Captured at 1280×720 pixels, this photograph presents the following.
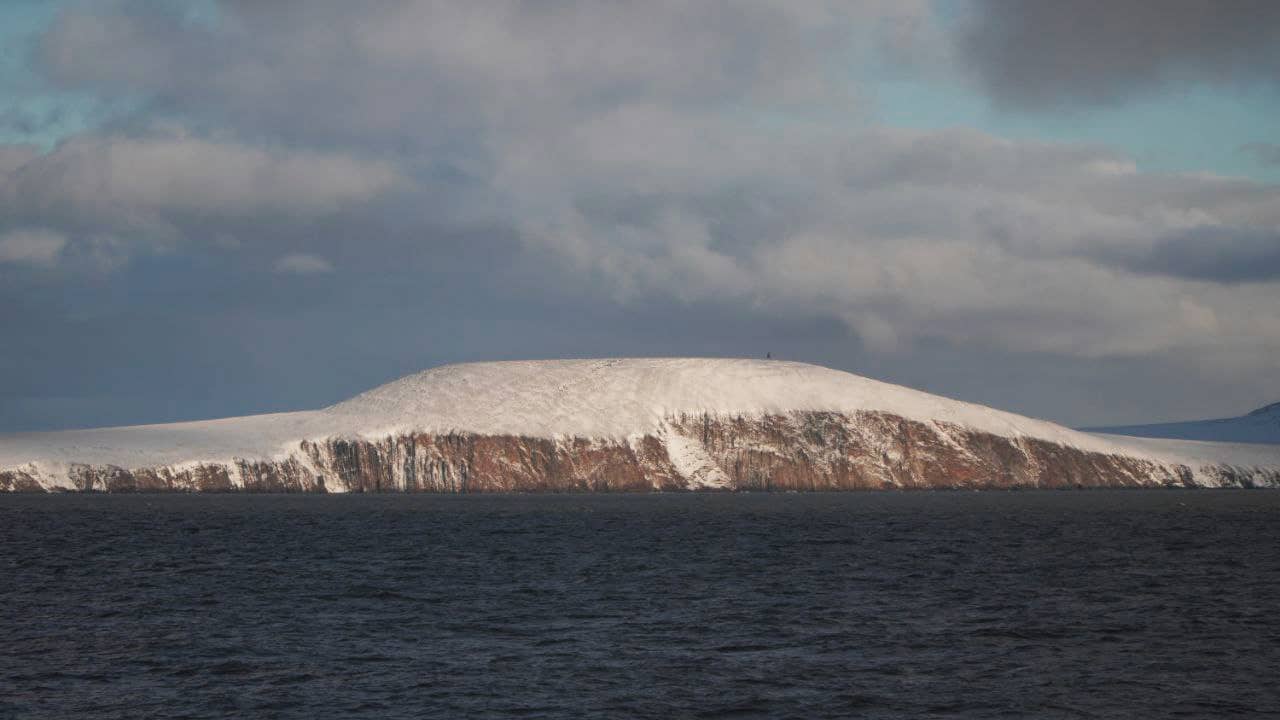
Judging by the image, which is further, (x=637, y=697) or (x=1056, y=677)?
(x=1056, y=677)

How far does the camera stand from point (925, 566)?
73625mm

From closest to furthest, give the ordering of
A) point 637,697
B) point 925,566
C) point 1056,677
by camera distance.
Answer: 1. point 637,697
2. point 1056,677
3. point 925,566

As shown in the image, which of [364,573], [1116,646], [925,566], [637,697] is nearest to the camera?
[637,697]

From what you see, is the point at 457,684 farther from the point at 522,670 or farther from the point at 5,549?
the point at 5,549

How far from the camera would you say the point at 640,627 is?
48.1 metres

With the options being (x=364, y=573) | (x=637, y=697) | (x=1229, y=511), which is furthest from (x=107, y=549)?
(x=1229, y=511)

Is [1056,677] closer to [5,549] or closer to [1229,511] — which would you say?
[5,549]

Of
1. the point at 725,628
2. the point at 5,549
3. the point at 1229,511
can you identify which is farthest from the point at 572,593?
the point at 1229,511

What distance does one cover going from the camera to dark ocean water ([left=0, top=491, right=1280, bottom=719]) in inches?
1379

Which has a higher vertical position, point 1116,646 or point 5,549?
point 5,549

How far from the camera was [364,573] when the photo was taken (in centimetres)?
6912

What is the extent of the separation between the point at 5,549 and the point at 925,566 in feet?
203

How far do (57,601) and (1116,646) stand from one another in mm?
44173

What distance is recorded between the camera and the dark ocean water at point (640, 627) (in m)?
35.0
